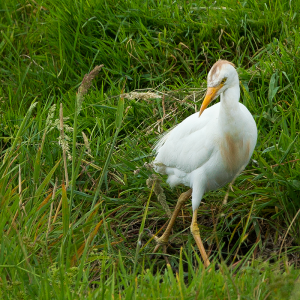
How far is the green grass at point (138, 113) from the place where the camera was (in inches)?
113

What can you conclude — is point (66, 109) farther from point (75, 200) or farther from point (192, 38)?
point (192, 38)

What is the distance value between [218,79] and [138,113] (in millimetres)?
1551

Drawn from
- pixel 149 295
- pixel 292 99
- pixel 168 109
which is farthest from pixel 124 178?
pixel 149 295

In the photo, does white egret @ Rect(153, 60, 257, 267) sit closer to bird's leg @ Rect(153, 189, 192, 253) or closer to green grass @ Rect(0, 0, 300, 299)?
bird's leg @ Rect(153, 189, 192, 253)

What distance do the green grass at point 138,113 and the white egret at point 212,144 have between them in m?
0.21

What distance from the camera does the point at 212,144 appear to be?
2.80m

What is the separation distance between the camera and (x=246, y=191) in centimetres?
304

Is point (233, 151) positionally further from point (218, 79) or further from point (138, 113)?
point (138, 113)

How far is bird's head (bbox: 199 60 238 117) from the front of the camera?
2.47 meters

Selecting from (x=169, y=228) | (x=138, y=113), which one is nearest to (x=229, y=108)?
(x=169, y=228)

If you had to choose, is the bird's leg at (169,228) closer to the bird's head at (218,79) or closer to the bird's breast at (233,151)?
the bird's breast at (233,151)

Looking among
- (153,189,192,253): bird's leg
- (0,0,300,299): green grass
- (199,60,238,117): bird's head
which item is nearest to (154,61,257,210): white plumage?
(199,60,238,117): bird's head

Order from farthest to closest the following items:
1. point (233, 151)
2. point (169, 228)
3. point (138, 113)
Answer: point (138, 113) < point (169, 228) < point (233, 151)

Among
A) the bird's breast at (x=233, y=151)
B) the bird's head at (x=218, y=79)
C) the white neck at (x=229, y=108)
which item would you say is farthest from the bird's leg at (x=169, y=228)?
the bird's head at (x=218, y=79)
